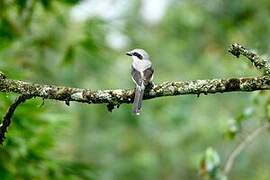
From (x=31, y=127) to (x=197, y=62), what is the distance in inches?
248

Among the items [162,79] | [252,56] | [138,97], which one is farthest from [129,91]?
[162,79]

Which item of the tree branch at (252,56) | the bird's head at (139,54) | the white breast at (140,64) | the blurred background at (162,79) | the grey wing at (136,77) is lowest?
the tree branch at (252,56)

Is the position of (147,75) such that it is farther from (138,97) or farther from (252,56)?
(252,56)

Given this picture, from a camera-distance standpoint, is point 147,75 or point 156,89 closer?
point 156,89

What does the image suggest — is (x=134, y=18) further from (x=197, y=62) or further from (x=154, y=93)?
(x=154, y=93)

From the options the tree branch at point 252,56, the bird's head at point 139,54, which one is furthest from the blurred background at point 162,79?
the tree branch at point 252,56

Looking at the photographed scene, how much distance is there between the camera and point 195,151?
496 inches

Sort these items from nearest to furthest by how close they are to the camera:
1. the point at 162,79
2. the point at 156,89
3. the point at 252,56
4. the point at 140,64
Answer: the point at 252,56
the point at 156,89
the point at 140,64
the point at 162,79

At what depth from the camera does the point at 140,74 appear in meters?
4.42

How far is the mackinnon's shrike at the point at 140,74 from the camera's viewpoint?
4.02 m

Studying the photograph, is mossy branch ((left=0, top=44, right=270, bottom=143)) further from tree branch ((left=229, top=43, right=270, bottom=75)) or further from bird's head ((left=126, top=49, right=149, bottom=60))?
bird's head ((left=126, top=49, right=149, bottom=60))

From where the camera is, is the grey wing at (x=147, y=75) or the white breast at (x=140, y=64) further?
the white breast at (x=140, y=64)

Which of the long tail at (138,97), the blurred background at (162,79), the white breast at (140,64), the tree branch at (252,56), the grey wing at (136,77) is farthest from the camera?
the blurred background at (162,79)

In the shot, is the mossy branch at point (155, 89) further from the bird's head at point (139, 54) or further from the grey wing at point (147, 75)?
the bird's head at point (139, 54)
